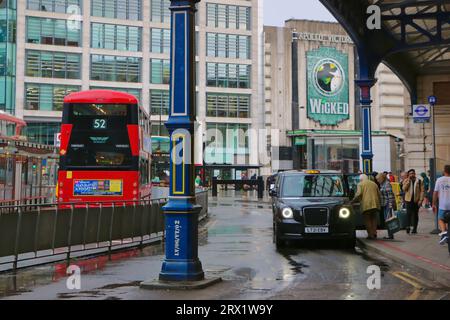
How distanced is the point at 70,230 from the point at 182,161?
4.97 metres

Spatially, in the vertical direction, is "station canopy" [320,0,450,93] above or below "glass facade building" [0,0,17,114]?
below

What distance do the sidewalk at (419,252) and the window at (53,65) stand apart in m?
49.9

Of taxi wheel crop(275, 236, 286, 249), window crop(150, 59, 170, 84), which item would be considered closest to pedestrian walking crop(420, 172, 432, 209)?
taxi wheel crop(275, 236, 286, 249)

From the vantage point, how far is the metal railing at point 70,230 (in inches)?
428

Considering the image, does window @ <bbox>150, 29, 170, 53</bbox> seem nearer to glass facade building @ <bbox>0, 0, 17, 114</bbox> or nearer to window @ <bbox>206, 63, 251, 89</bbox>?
window @ <bbox>206, 63, 251, 89</bbox>

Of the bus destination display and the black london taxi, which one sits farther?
the bus destination display

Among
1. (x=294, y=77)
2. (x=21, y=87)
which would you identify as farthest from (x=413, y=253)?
(x=294, y=77)

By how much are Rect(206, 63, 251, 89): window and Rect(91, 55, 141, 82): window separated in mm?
8521

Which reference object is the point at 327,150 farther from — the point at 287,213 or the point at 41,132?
the point at 287,213

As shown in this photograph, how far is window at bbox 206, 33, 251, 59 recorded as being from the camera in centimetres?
6700

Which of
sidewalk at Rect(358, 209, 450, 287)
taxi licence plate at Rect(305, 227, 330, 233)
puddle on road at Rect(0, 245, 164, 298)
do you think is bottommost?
puddle on road at Rect(0, 245, 164, 298)

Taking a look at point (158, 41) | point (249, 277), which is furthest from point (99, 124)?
point (158, 41)
